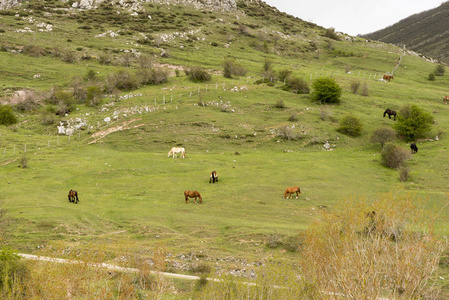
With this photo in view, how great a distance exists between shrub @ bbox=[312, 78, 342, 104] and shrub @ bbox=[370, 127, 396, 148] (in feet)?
48.0

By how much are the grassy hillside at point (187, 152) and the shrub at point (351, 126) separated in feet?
4.95

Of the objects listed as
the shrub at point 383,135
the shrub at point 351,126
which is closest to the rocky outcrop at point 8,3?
the shrub at point 351,126

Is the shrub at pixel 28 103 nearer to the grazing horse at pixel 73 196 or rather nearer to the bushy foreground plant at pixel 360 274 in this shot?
the grazing horse at pixel 73 196

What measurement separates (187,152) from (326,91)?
2905 cm

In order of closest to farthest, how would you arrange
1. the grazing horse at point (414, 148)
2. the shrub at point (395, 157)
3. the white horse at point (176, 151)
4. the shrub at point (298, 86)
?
1. the shrub at point (395, 157)
2. the white horse at point (176, 151)
3. the grazing horse at point (414, 148)
4. the shrub at point (298, 86)

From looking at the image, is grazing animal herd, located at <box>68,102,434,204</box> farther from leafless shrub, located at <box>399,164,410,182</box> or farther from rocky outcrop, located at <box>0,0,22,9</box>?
rocky outcrop, located at <box>0,0,22,9</box>

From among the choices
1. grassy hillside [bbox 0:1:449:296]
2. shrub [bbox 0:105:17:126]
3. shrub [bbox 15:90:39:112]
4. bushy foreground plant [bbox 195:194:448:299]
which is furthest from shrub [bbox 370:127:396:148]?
shrub [bbox 15:90:39:112]

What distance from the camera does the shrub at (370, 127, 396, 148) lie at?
40219 millimetres

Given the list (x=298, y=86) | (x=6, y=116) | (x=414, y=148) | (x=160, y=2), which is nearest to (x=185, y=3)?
(x=160, y=2)

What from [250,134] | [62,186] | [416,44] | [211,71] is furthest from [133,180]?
[416,44]

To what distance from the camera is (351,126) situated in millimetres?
44219

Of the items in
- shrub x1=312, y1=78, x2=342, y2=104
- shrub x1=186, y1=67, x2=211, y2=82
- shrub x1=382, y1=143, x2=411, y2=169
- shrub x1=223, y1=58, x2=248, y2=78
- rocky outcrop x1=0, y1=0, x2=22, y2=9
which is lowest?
shrub x1=382, y1=143, x2=411, y2=169

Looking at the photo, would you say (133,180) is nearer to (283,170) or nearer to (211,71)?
(283,170)

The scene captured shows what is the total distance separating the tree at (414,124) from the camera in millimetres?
41406
